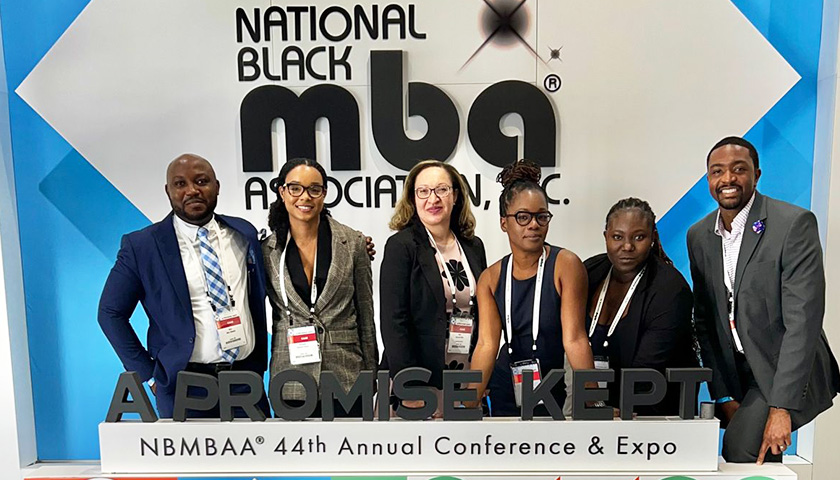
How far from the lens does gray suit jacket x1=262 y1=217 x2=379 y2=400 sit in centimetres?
249

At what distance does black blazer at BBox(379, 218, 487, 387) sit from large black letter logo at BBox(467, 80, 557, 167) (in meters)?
0.73

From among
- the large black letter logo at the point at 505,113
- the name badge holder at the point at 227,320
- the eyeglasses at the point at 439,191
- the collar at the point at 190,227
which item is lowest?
the name badge holder at the point at 227,320

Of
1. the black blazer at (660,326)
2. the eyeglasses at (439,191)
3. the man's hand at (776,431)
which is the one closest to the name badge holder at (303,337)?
the eyeglasses at (439,191)

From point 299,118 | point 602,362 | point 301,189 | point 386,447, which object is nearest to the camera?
→ point 386,447

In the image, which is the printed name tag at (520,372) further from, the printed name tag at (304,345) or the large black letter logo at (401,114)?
the large black letter logo at (401,114)

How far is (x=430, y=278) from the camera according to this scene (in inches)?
99.3

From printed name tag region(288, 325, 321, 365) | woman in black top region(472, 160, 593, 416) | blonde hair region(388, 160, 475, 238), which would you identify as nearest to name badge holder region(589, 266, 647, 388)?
woman in black top region(472, 160, 593, 416)

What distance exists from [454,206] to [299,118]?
1.05 meters

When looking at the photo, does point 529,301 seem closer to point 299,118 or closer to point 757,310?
point 757,310

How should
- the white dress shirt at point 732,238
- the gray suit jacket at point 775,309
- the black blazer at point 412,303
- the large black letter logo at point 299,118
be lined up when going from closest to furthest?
the gray suit jacket at point 775,309 < the white dress shirt at point 732,238 < the black blazer at point 412,303 < the large black letter logo at point 299,118

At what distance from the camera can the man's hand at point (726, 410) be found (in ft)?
8.40

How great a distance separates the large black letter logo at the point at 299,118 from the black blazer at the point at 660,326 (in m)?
1.66

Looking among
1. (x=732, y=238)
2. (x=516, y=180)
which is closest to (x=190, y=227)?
(x=516, y=180)

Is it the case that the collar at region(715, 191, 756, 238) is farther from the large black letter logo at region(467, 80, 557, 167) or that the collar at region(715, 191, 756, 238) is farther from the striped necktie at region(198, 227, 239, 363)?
the striped necktie at region(198, 227, 239, 363)
